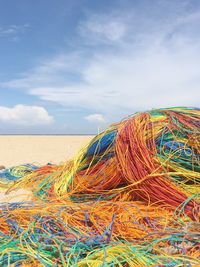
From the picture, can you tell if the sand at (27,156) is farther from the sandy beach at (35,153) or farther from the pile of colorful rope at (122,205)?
the pile of colorful rope at (122,205)

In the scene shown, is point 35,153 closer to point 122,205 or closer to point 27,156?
point 27,156

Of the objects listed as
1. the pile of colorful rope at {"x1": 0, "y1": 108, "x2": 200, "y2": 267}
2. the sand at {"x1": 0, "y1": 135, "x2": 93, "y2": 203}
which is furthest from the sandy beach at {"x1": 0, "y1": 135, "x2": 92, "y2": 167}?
the pile of colorful rope at {"x1": 0, "y1": 108, "x2": 200, "y2": 267}

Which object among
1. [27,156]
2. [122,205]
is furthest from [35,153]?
[122,205]

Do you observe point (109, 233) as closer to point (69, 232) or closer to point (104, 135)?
point (69, 232)

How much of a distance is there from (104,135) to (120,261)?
2372mm

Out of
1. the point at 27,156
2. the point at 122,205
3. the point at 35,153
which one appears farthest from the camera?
the point at 35,153

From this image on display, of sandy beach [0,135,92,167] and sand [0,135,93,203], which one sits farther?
sandy beach [0,135,92,167]

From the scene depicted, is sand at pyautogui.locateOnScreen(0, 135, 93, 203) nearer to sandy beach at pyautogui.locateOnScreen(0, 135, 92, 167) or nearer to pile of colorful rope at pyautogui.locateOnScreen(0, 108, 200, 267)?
sandy beach at pyautogui.locateOnScreen(0, 135, 92, 167)

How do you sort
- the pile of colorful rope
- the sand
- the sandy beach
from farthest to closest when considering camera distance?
1. the sandy beach
2. the sand
3. the pile of colorful rope

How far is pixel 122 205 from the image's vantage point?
137 inches

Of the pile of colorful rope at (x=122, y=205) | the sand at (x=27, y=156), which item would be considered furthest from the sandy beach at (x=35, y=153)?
the pile of colorful rope at (x=122, y=205)

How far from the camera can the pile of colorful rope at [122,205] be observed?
250 centimetres

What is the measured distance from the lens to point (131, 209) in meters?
3.38

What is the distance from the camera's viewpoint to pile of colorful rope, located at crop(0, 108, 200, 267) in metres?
2.50
